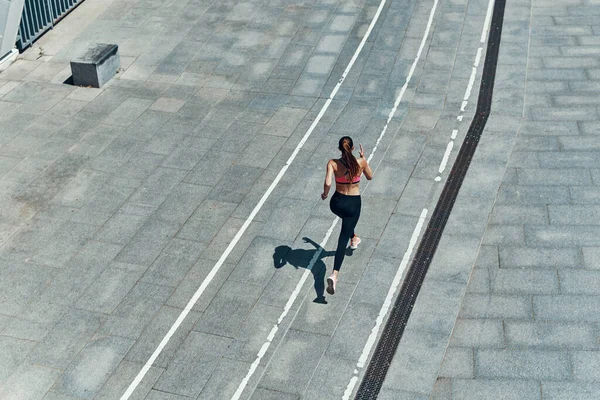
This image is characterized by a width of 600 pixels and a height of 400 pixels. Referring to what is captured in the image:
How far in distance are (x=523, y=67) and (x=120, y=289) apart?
33.8 ft

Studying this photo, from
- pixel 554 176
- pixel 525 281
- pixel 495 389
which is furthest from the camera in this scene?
pixel 554 176

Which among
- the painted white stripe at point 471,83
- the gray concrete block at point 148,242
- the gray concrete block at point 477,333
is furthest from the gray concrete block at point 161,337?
the painted white stripe at point 471,83

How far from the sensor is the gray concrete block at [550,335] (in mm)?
11000

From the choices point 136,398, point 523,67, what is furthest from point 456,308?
point 523,67

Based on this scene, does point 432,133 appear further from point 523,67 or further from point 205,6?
point 205,6

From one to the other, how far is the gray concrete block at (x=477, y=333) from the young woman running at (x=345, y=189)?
6.06 feet

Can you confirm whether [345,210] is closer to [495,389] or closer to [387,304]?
[387,304]

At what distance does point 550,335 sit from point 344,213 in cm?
327

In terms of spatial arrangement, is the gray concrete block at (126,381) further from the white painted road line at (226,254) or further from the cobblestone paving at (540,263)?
the cobblestone paving at (540,263)

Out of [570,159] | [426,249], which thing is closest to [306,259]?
[426,249]

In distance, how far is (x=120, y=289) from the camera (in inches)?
482

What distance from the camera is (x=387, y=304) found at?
38.3 feet

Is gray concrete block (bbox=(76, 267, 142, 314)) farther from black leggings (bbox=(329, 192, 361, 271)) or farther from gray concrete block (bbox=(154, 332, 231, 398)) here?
black leggings (bbox=(329, 192, 361, 271))

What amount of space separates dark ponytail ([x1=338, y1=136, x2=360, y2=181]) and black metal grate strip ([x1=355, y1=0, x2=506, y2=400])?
1.96 metres
